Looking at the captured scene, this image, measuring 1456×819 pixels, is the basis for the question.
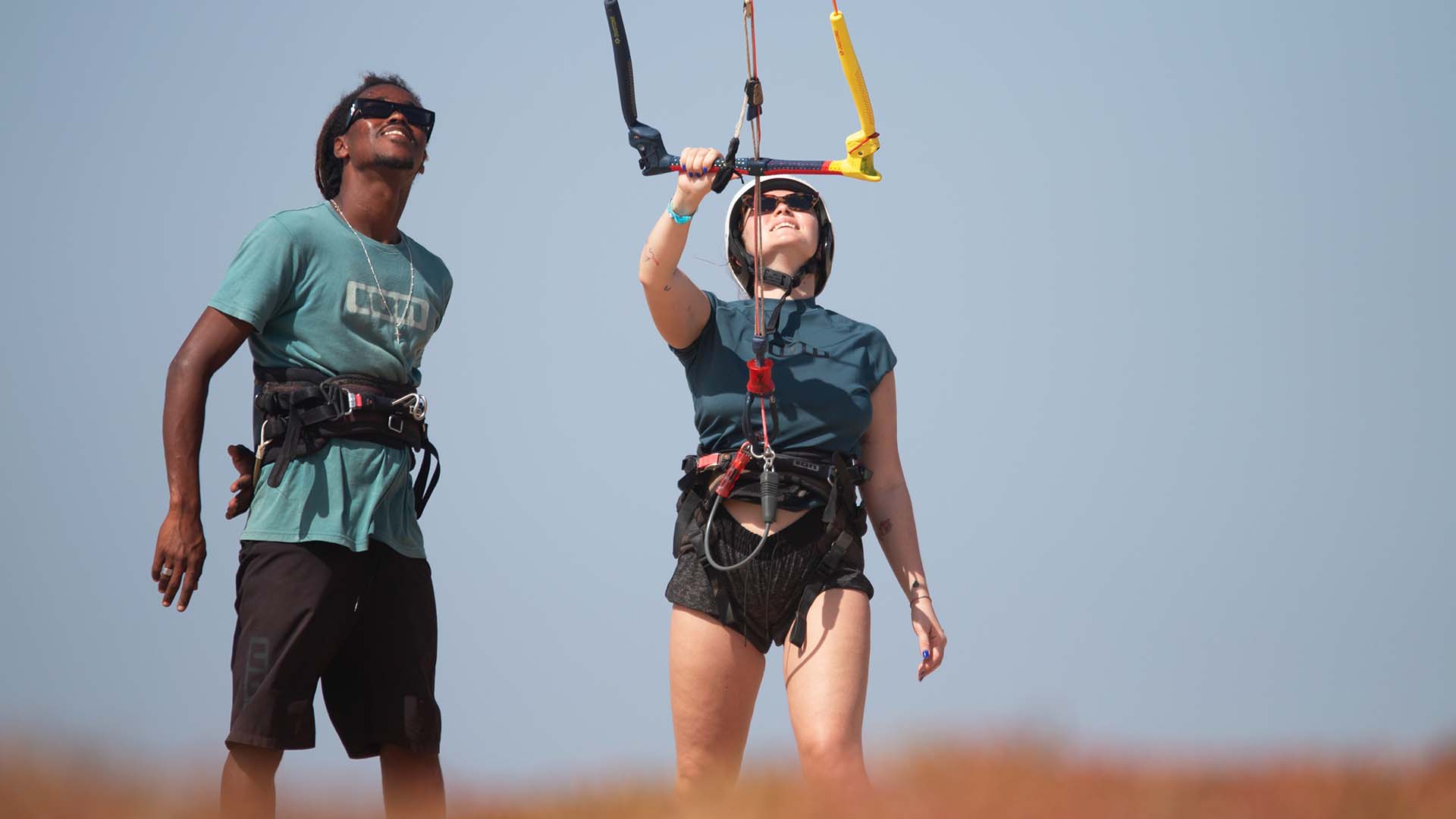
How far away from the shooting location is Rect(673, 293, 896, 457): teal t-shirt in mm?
5098

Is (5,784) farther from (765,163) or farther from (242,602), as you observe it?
(765,163)

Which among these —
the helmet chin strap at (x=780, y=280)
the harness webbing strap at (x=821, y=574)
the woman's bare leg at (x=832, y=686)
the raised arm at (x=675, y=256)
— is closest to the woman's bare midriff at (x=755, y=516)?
the harness webbing strap at (x=821, y=574)

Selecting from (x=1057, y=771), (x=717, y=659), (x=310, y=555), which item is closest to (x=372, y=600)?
(x=310, y=555)

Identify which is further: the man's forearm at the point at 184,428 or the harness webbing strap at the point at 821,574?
the harness webbing strap at the point at 821,574

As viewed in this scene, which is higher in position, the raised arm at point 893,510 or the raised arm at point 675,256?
the raised arm at point 675,256

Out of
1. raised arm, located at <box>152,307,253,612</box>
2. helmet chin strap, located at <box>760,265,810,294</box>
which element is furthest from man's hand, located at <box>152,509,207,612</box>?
helmet chin strap, located at <box>760,265,810,294</box>

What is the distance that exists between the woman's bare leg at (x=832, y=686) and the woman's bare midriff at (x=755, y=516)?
275 millimetres

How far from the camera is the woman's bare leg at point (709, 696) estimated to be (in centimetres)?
486

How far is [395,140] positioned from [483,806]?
8.18 feet

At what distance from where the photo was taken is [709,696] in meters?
4.87

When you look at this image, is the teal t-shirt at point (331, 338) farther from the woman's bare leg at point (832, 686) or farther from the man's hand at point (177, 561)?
the woman's bare leg at point (832, 686)

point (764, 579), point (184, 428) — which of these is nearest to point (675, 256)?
point (764, 579)

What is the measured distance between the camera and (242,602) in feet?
15.5

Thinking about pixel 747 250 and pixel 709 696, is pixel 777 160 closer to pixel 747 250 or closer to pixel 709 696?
pixel 747 250
